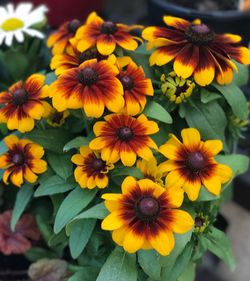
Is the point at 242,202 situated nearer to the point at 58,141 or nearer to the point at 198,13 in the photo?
the point at 198,13

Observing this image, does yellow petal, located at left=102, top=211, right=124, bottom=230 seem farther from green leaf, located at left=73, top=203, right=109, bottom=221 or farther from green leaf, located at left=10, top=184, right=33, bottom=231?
green leaf, located at left=10, top=184, right=33, bottom=231

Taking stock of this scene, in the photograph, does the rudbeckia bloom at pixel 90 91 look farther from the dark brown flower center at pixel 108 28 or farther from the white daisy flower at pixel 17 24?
the white daisy flower at pixel 17 24

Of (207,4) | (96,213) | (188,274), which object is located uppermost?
(96,213)

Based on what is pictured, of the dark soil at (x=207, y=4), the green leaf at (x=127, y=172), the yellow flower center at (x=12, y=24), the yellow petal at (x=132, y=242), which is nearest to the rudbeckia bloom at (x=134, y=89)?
the green leaf at (x=127, y=172)

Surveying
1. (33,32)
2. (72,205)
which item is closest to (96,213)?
(72,205)

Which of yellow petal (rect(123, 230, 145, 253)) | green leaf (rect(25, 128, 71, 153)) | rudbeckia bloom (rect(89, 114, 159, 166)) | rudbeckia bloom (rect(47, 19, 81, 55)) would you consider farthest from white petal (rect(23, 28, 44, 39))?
yellow petal (rect(123, 230, 145, 253))

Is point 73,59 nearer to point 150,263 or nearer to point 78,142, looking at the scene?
point 78,142
